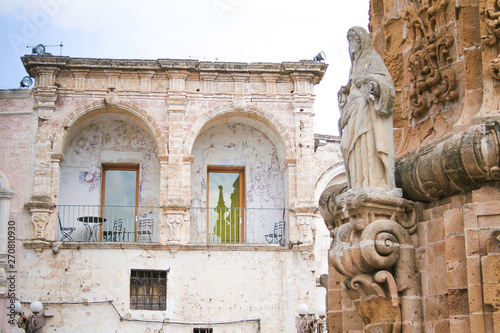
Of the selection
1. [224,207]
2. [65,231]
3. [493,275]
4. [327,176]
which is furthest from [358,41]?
[327,176]

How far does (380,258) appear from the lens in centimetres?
660

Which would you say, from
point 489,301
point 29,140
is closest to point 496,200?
A: point 489,301

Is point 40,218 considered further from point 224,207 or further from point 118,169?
point 224,207

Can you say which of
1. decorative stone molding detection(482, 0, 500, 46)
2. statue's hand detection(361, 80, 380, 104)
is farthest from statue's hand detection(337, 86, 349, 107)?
decorative stone molding detection(482, 0, 500, 46)

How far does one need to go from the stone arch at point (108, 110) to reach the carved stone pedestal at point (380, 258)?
16003 mm

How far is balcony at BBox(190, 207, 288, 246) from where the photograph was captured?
75.3 ft

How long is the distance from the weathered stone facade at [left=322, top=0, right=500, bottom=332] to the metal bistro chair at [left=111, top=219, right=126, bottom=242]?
613 inches

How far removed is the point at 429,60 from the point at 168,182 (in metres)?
15.6

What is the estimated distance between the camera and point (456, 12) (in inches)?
272

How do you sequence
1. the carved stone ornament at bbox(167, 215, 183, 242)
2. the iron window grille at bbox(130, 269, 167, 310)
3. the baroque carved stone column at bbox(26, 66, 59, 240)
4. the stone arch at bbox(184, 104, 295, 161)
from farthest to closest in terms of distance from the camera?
the stone arch at bbox(184, 104, 295, 161) < the carved stone ornament at bbox(167, 215, 183, 242) < the baroque carved stone column at bbox(26, 66, 59, 240) < the iron window grille at bbox(130, 269, 167, 310)

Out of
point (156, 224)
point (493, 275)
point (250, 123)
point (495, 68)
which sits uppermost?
point (250, 123)

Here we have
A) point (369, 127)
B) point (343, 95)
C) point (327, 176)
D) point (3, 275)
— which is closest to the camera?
point (369, 127)

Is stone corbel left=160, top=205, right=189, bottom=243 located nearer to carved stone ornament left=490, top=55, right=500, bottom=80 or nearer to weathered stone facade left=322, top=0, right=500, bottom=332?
weathered stone facade left=322, top=0, right=500, bottom=332

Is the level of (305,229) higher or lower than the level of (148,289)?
higher
